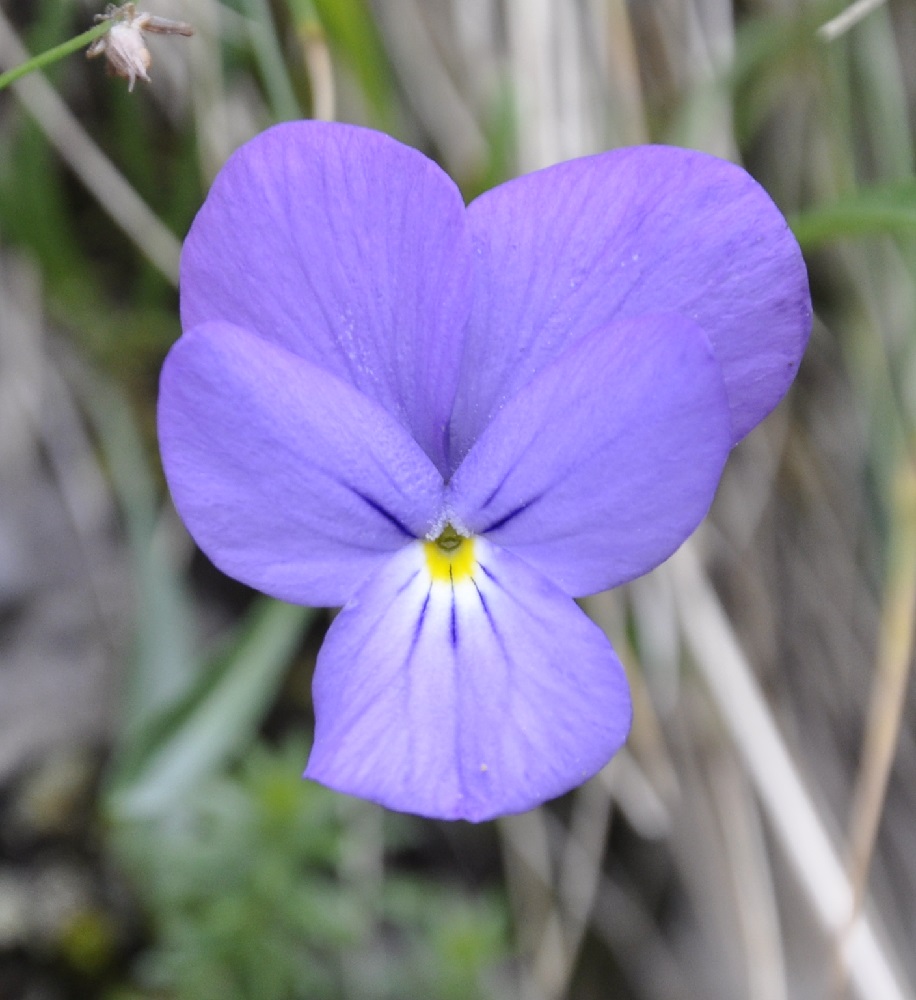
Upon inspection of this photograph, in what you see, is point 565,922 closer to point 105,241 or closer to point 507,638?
point 507,638

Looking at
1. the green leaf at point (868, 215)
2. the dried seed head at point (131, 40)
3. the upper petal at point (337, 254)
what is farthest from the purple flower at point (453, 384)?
the green leaf at point (868, 215)

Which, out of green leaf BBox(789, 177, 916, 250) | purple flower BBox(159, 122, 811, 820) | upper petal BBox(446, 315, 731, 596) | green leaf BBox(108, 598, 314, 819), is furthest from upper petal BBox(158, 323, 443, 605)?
green leaf BBox(108, 598, 314, 819)

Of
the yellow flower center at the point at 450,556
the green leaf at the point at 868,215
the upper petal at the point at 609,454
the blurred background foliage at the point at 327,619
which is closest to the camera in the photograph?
the upper petal at the point at 609,454

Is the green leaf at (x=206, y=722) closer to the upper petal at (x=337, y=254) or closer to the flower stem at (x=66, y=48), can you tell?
the upper petal at (x=337, y=254)

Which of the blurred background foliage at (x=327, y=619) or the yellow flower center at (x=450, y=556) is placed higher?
the yellow flower center at (x=450, y=556)

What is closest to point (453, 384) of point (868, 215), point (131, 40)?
point (131, 40)

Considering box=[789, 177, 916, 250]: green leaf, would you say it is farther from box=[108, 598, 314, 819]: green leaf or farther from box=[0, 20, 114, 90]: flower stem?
box=[108, 598, 314, 819]: green leaf

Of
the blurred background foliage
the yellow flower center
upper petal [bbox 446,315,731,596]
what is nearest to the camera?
upper petal [bbox 446,315,731,596]
